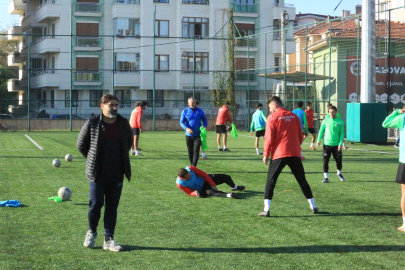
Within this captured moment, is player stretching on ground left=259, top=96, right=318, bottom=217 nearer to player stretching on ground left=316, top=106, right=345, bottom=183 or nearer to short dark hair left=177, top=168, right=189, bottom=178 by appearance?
short dark hair left=177, top=168, right=189, bottom=178

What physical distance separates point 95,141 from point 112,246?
128cm

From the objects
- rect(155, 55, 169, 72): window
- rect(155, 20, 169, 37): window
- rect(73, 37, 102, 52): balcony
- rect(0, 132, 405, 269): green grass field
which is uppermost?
rect(155, 20, 169, 37): window

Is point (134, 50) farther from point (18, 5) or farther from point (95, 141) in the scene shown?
point (95, 141)

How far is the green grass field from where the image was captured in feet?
20.6

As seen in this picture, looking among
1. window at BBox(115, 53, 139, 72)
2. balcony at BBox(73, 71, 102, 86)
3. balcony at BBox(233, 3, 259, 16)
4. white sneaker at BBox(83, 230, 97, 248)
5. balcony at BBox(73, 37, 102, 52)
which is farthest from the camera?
balcony at BBox(233, 3, 259, 16)

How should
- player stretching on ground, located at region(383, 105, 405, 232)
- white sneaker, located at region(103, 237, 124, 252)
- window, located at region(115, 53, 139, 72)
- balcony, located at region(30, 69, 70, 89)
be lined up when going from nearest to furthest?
1. white sneaker, located at region(103, 237, 124, 252)
2. player stretching on ground, located at region(383, 105, 405, 232)
3. balcony, located at region(30, 69, 70, 89)
4. window, located at region(115, 53, 139, 72)

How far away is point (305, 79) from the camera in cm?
3281

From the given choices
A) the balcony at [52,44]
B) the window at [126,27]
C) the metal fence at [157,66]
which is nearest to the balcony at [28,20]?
the metal fence at [157,66]

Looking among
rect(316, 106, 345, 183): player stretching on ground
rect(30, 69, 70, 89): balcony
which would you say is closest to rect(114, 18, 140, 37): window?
rect(30, 69, 70, 89): balcony

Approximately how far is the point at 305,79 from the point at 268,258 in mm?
Answer: 27392

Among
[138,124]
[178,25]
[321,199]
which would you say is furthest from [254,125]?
[178,25]

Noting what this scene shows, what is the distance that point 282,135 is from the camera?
8.71m

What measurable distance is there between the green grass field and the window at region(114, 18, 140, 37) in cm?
3798

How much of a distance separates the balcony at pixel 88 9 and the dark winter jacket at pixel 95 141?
46062 mm
